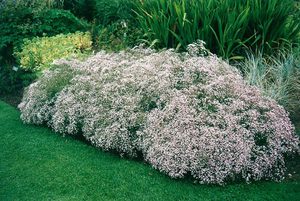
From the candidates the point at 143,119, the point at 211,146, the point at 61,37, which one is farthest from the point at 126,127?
the point at 61,37

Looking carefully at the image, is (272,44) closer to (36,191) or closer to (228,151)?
(228,151)

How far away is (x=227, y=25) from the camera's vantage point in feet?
25.7

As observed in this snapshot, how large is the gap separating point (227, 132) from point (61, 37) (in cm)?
573

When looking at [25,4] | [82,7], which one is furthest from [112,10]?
[25,4]

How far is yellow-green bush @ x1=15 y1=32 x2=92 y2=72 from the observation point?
929 centimetres

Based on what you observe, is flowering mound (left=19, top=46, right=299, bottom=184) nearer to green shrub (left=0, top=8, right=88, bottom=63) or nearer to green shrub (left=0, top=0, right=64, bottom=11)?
green shrub (left=0, top=8, right=88, bottom=63)

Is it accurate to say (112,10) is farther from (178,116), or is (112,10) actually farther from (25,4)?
(178,116)

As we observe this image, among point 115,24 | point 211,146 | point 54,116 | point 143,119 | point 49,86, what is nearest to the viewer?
point 211,146

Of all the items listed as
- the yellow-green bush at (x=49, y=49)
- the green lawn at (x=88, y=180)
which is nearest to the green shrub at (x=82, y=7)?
the yellow-green bush at (x=49, y=49)

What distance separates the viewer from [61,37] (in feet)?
33.5

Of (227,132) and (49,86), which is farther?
(49,86)

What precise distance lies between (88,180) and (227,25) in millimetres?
3673

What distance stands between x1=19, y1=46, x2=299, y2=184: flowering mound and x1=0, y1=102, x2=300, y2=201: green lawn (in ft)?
0.48

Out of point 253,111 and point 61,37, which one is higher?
point 253,111
